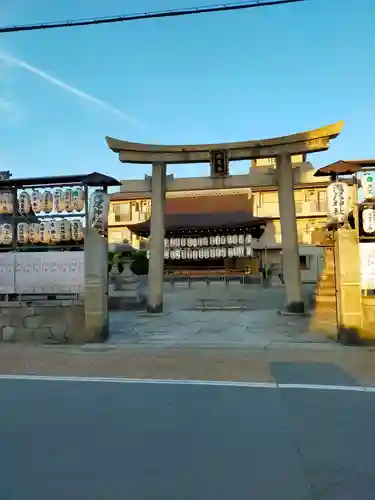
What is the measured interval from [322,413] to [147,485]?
7.83 feet

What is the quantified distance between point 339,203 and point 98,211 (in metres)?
5.23

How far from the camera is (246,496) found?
302 centimetres

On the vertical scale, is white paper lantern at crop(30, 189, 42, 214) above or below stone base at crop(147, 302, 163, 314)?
above

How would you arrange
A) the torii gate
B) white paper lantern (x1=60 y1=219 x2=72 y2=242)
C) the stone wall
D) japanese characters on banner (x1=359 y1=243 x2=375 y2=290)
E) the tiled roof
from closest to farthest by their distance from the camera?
japanese characters on banner (x1=359 y1=243 x2=375 y2=290), the stone wall, white paper lantern (x1=60 y1=219 x2=72 y2=242), the torii gate, the tiled roof

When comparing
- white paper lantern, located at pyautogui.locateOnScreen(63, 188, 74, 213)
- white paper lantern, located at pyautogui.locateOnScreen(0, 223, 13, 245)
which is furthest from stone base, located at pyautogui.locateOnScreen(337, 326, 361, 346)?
white paper lantern, located at pyautogui.locateOnScreen(0, 223, 13, 245)

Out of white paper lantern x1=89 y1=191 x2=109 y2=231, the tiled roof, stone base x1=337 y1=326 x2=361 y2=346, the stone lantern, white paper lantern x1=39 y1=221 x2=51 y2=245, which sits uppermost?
the tiled roof

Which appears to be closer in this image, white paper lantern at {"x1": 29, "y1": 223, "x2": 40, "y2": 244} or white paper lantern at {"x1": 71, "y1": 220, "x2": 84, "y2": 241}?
white paper lantern at {"x1": 71, "y1": 220, "x2": 84, "y2": 241}

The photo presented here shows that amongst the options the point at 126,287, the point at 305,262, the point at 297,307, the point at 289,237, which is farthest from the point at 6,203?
the point at 305,262

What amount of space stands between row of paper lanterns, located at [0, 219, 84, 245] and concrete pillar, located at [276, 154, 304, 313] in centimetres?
723

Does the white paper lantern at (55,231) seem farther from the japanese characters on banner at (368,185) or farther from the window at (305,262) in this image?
the window at (305,262)

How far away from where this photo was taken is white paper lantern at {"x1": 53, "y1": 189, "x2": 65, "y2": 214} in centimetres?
1012

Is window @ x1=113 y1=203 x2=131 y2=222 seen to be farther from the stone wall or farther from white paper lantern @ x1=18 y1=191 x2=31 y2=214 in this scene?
the stone wall

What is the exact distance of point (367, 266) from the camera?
9.30 metres

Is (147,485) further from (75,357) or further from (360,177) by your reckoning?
(360,177)
